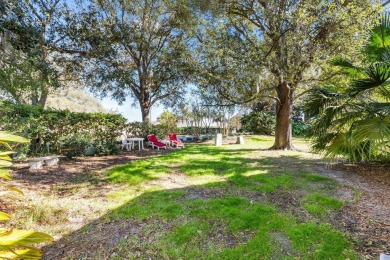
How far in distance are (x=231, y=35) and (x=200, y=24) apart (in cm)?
282

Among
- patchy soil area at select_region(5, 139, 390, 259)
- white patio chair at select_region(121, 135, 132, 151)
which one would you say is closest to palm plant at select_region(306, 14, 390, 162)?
patchy soil area at select_region(5, 139, 390, 259)

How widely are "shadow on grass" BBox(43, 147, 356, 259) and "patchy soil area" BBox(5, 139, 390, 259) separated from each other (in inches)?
1.1

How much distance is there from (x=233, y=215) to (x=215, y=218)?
1.01 ft

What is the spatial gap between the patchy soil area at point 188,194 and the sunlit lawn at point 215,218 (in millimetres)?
34

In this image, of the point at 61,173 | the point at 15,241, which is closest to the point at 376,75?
the point at 15,241

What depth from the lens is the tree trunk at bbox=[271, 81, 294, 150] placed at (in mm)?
9945

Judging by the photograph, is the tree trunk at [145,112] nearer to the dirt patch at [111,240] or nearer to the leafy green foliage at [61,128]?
the leafy green foliage at [61,128]

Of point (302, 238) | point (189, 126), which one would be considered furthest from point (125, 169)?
point (189, 126)

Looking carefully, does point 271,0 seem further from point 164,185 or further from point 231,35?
point 164,185

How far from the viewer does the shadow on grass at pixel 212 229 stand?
2.90 m

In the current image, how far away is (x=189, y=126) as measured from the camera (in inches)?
800

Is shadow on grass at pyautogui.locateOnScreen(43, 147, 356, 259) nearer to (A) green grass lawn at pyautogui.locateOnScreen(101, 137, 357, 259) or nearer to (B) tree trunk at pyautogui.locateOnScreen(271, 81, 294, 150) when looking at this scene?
(A) green grass lawn at pyautogui.locateOnScreen(101, 137, 357, 259)

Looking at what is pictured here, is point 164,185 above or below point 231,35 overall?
below

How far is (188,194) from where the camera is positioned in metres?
4.83
